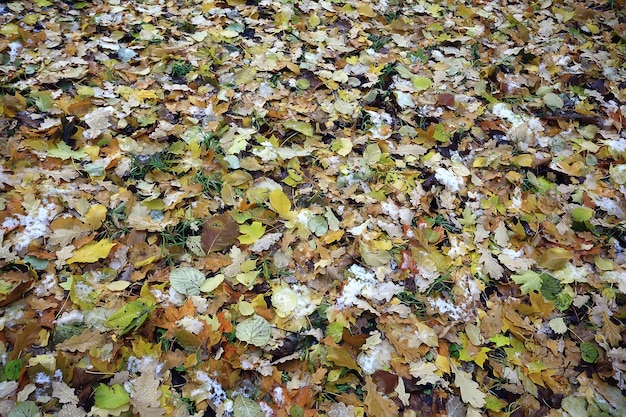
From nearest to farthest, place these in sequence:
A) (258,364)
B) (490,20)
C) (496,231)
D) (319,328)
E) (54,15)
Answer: (258,364) < (319,328) < (496,231) < (54,15) < (490,20)

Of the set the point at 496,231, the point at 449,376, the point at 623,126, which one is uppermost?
the point at 623,126

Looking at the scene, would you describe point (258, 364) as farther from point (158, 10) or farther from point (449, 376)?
point (158, 10)

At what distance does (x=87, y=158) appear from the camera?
2.37 metres

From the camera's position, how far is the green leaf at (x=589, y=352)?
6.22ft

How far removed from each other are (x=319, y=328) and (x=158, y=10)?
2.84 meters

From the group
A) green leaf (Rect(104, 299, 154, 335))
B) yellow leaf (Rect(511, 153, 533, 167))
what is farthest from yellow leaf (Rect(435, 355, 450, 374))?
yellow leaf (Rect(511, 153, 533, 167))

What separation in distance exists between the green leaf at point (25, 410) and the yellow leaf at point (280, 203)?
1.27m

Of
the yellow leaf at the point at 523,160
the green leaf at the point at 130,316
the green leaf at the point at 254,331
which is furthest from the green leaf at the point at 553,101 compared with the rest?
the green leaf at the point at 130,316

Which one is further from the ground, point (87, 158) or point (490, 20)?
point (490, 20)

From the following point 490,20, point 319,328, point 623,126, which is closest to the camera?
point 319,328

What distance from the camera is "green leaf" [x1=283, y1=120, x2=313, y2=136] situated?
8.64 feet

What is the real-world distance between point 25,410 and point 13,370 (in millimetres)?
167

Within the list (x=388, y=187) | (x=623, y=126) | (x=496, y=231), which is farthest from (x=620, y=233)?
(x=388, y=187)

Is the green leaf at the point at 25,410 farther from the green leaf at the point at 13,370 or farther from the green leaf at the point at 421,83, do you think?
the green leaf at the point at 421,83
